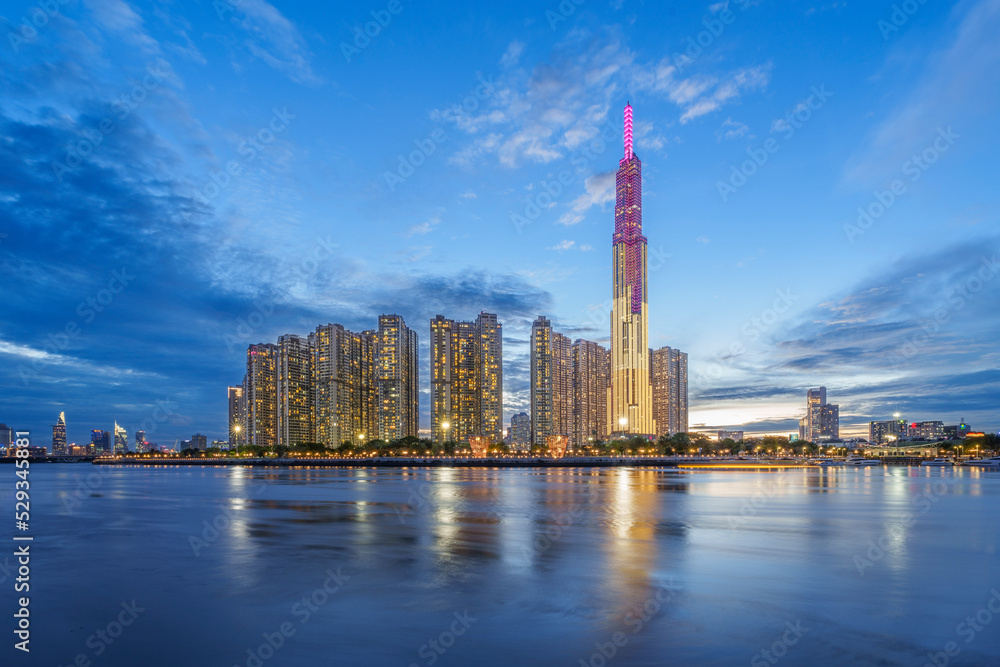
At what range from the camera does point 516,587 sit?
70.0 ft

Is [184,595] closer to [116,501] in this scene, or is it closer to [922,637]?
[922,637]

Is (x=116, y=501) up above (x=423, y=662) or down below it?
below

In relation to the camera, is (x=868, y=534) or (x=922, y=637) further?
(x=868, y=534)

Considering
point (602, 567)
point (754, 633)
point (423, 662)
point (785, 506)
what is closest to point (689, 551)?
point (602, 567)

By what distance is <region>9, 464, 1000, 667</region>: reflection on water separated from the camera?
598 inches

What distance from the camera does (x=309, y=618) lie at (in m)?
17.8

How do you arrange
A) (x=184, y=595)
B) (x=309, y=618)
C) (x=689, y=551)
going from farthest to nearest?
(x=689, y=551) → (x=184, y=595) → (x=309, y=618)

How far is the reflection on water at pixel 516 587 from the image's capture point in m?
15.2

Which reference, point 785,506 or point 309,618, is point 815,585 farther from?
point 785,506

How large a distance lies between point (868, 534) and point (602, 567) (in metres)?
19.9

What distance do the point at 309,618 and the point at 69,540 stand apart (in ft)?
78.1

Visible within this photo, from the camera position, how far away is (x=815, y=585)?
21.9m

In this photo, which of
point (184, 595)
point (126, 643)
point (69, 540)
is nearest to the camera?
point (126, 643)

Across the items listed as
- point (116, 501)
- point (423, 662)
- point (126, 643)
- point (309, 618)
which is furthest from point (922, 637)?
point (116, 501)
